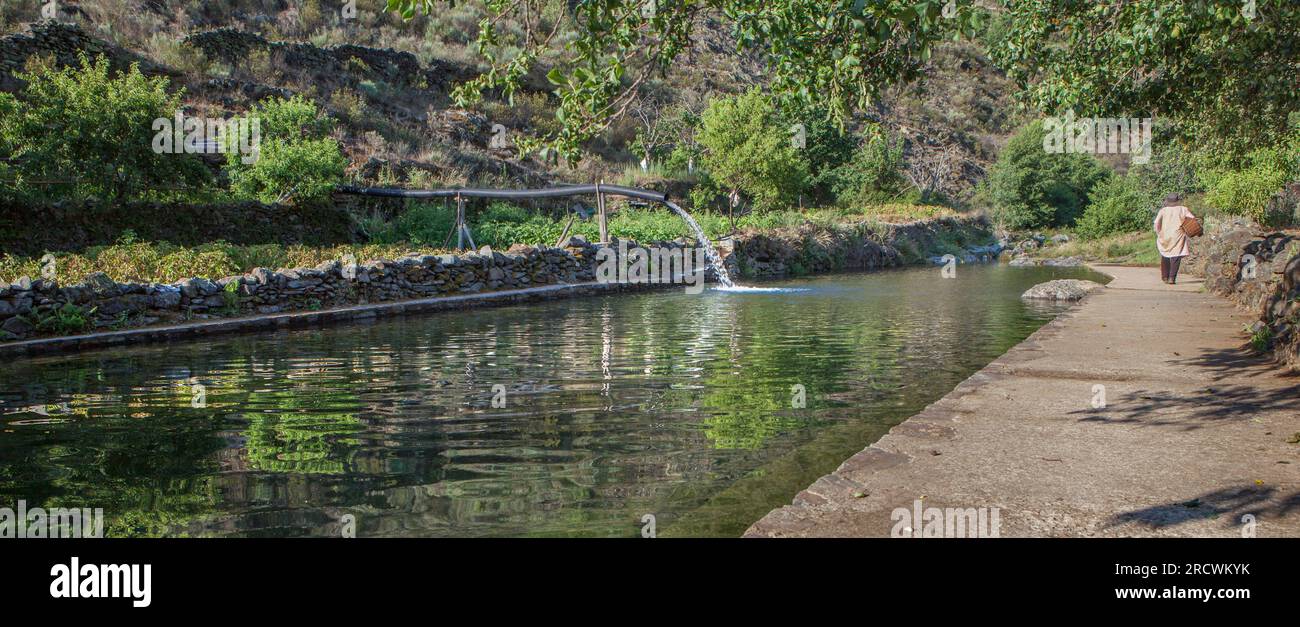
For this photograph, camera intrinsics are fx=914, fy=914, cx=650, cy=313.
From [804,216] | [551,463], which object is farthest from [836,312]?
[804,216]

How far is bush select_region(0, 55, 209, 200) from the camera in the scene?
18.9 metres

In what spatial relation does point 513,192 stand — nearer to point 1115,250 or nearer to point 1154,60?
point 1154,60

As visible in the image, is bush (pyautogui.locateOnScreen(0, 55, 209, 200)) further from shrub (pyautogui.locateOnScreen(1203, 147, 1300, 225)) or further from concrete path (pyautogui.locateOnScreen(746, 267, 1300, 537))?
shrub (pyautogui.locateOnScreen(1203, 147, 1300, 225))

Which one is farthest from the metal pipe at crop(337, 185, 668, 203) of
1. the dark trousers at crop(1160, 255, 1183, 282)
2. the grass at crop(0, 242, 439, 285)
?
the dark trousers at crop(1160, 255, 1183, 282)

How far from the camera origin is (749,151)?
3694 cm

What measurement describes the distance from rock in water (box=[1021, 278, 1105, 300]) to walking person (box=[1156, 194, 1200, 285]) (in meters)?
1.58

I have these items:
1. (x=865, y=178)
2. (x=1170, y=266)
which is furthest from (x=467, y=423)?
(x=865, y=178)

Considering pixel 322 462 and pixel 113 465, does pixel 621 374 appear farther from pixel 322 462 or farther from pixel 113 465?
pixel 113 465

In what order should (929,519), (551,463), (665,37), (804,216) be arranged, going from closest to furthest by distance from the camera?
(929,519) < (551,463) < (665,37) < (804,216)

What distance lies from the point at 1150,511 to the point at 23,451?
22.8 ft

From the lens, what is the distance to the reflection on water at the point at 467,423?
4.97 m

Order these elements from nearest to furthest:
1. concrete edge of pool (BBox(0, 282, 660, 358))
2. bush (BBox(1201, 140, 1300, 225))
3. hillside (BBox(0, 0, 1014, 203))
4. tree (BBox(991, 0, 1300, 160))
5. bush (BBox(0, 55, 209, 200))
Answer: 1. tree (BBox(991, 0, 1300, 160))
2. concrete edge of pool (BBox(0, 282, 660, 358))
3. bush (BBox(0, 55, 209, 200))
4. bush (BBox(1201, 140, 1300, 225))
5. hillside (BBox(0, 0, 1014, 203))

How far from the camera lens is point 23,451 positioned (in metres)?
6.30

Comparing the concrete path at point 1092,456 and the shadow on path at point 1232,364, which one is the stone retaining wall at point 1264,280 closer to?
the shadow on path at point 1232,364
